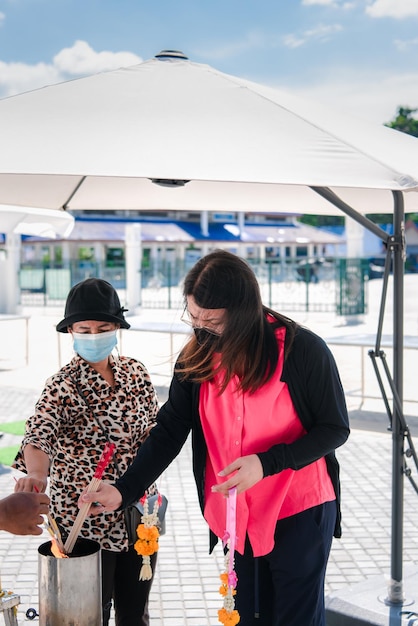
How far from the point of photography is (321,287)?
26250mm

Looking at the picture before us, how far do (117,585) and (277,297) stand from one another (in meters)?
24.5

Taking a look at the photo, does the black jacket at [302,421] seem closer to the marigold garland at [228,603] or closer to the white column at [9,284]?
the marigold garland at [228,603]

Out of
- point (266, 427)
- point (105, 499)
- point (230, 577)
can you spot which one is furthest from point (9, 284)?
point (230, 577)

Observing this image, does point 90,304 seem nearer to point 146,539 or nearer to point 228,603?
point 146,539

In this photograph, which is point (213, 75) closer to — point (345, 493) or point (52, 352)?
point (345, 493)

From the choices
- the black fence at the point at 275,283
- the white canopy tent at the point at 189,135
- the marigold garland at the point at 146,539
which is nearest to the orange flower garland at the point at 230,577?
the marigold garland at the point at 146,539

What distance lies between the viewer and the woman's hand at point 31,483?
101 inches

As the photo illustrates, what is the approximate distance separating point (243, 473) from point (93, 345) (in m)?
0.82

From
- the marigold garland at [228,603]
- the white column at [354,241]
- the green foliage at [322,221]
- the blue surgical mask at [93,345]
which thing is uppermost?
the green foliage at [322,221]

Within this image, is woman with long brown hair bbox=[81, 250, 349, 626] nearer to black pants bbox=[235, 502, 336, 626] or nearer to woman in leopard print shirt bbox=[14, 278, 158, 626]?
black pants bbox=[235, 502, 336, 626]

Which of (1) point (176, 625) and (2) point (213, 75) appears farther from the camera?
(1) point (176, 625)

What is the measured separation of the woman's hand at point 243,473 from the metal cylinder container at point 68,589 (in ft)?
1.37

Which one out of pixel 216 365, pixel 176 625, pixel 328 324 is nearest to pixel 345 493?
pixel 176 625

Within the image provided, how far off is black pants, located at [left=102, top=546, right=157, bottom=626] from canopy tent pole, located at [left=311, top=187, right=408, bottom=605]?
1375mm
